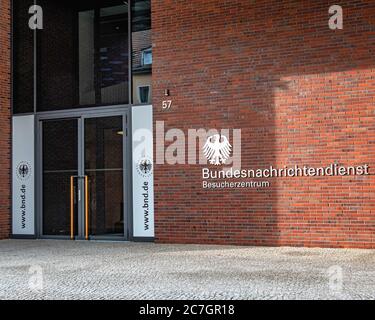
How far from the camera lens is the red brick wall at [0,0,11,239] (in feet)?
39.9

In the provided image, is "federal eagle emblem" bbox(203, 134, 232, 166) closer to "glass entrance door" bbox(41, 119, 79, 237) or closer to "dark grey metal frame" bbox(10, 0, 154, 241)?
"dark grey metal frame" bbox(10, 0, 154, 241)

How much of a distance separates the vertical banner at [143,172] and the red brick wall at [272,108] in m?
0.23

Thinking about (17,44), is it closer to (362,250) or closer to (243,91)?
(243,91)

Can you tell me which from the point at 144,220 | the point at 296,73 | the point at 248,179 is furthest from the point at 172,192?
the point at 296,73

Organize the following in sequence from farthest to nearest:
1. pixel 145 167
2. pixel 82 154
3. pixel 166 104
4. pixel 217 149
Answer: pixel 82 154, pixel 145 167, pixel 166 104, pixel 217 149

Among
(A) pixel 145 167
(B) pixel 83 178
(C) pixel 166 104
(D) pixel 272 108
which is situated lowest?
(B) pixel 83 178

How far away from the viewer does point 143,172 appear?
36.0 feet

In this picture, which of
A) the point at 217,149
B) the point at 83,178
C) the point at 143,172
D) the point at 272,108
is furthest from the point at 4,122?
the point at 272,108

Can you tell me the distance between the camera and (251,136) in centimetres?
1005

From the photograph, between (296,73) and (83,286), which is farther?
(296,73)

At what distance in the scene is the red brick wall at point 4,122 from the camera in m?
12.2

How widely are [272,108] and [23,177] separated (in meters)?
5.70

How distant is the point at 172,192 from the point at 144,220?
85 centimetres

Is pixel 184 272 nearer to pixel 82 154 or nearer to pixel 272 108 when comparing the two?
pixel 272 108
